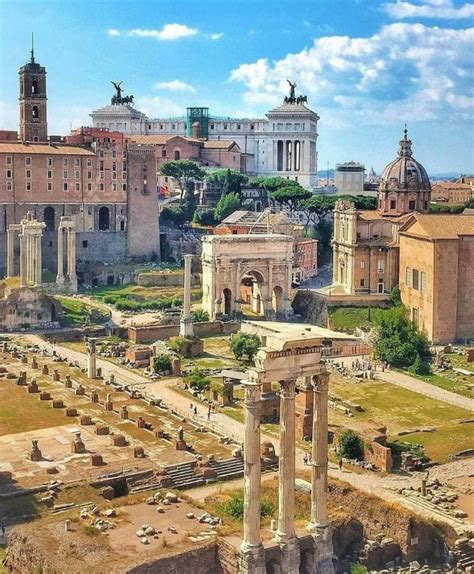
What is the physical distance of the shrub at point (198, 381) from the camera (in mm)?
44344

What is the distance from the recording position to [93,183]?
77.5 metres

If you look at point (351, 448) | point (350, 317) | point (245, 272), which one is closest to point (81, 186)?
point (245, 272)

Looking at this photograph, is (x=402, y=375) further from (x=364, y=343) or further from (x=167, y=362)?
(x=167, y=362)

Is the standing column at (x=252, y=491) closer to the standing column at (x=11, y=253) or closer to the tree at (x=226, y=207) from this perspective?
the standing column at (x=11, y=253)

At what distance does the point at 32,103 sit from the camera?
80438mm

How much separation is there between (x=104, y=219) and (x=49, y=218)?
191 inches

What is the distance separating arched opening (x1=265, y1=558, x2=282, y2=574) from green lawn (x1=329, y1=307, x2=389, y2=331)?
37.0 metres

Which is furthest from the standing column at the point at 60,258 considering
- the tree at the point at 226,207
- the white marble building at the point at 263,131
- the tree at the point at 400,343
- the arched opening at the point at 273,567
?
the arched opening at the point at 273,567

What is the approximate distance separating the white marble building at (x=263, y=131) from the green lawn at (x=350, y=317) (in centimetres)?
4820

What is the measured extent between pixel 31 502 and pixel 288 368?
1011 cm

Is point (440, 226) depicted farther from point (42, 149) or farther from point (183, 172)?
point (183, 172)

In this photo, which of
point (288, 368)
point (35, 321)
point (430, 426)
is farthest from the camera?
point (35, 321)

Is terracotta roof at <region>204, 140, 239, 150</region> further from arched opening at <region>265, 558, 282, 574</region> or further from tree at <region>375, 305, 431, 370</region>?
arched opening at <region>265, 558, 282, 574</region>

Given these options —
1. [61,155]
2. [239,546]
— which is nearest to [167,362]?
[239,546]
